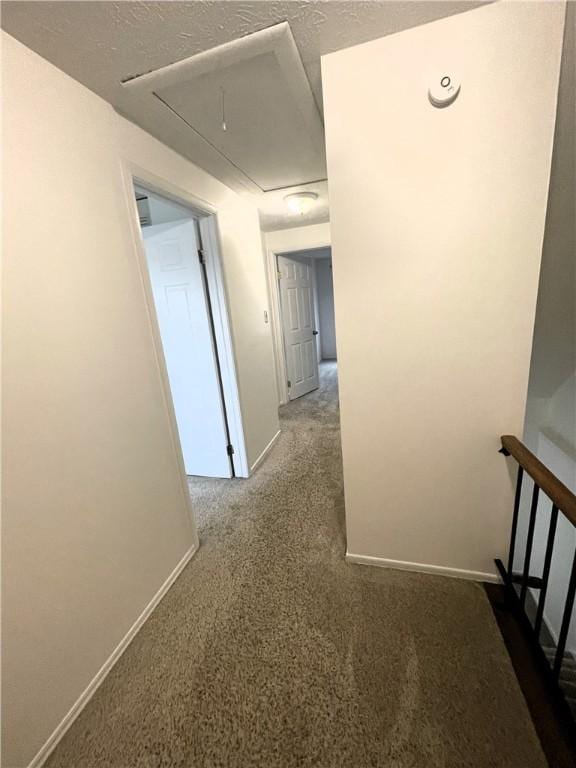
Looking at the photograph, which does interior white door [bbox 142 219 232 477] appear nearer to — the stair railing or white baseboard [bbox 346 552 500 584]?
white baseboard [bbox 346 552 500 584]

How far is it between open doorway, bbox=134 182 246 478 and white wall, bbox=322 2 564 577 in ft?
3.83

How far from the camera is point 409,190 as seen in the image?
1.19 metres

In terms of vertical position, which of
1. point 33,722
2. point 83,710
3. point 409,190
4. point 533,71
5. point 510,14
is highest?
point 510,14

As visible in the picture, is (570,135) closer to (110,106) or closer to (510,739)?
(110,106)

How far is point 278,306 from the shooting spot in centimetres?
408

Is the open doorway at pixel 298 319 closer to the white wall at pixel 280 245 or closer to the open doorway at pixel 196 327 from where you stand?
the white wall at pixel 280 245

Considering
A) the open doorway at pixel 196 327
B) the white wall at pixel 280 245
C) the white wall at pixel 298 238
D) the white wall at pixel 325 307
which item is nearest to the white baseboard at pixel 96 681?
the open doorway at pixel 196 327

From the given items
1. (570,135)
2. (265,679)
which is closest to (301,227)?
(570,135)

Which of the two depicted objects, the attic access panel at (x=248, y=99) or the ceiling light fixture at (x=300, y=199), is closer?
the attic access panel at (x=248, y=99)

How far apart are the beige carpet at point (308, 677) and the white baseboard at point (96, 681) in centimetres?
3

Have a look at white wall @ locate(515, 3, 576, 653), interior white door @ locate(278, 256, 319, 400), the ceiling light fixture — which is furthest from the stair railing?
interior white door @ locate(278, 256, 319, 400)

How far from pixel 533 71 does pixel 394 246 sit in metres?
0.65

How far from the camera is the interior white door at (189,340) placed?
2215mm

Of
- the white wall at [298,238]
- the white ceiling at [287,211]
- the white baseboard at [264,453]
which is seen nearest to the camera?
the white ceiling at [287,211]
